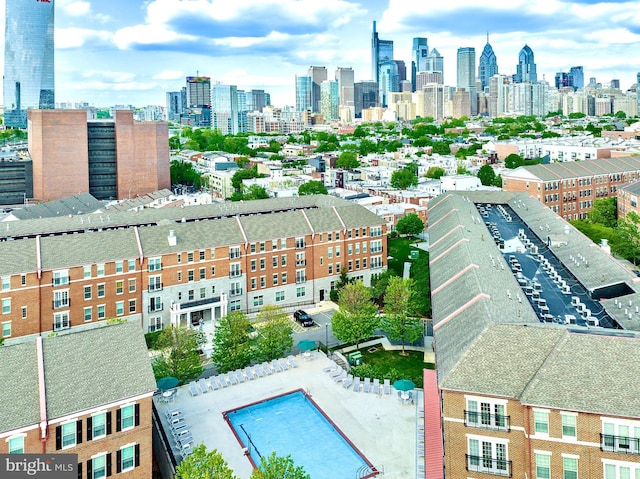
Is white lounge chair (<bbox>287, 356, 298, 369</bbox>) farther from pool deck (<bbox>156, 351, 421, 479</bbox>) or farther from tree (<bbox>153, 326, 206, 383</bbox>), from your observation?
tree (<bbox>153, 326, 206, 383</bbox>)

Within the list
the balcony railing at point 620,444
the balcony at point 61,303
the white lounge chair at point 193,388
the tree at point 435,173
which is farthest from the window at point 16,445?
the tree at point 435,173

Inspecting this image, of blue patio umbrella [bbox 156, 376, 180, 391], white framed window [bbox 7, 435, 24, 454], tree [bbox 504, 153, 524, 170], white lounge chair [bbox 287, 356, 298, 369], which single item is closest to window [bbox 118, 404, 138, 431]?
white framed window [bbox 7, 435, 24, 454]

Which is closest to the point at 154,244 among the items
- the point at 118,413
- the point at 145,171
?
the point at 118,413

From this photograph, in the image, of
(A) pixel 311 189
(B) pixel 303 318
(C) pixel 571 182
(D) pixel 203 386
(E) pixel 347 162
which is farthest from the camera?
(E) pixel 347 162

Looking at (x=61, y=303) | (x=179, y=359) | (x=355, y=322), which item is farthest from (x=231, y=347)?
(x=61, y=303)

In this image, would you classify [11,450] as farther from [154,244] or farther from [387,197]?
[387,197]

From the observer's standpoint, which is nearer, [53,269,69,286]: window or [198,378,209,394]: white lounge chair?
[198,378,209,394]: white lounge chair

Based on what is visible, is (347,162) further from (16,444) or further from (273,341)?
(16,444)
